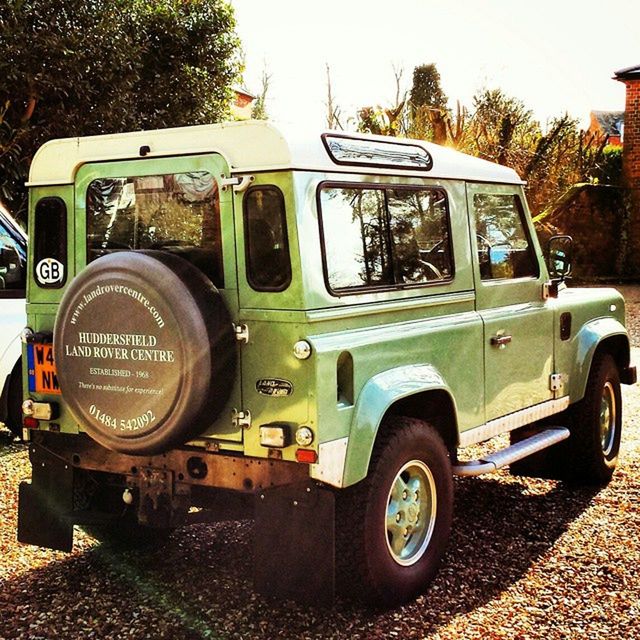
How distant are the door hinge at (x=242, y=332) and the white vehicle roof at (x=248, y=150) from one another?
65 centimetres

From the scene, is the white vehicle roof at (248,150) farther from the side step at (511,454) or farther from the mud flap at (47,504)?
the side step at (511,454)

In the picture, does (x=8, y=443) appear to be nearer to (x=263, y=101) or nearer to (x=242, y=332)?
(x=242, y=332)

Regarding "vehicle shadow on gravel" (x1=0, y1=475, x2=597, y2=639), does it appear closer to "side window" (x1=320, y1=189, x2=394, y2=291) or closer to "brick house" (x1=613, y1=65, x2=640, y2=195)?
"side window" (x1=320, y1=189, x2=394, y2=291)

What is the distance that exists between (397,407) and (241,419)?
821 millimetres

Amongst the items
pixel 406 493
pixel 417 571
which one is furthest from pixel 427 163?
pixel 417 571

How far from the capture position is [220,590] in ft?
14.5

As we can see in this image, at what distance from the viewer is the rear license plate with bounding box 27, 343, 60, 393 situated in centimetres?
435

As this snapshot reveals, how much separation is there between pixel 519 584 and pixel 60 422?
7.74 feet

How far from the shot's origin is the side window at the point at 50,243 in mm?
4449

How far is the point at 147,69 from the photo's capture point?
14312 mm

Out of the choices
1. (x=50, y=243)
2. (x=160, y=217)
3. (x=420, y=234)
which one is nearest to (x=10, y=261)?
(x=50, y=243)

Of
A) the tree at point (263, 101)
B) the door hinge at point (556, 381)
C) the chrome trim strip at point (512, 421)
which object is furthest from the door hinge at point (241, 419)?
the tree at point (263, 101)

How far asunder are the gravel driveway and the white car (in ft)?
4.54

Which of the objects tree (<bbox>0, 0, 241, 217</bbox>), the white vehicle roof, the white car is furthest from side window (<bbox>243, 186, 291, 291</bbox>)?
tree (<bbox>0, 0, 241, 217</bbox>)
